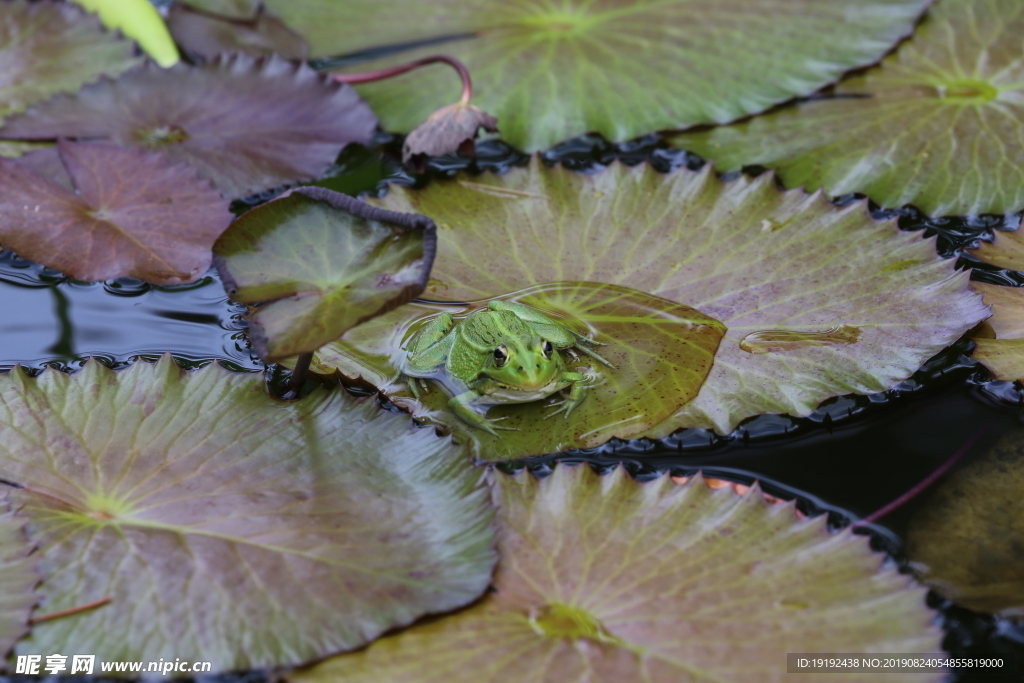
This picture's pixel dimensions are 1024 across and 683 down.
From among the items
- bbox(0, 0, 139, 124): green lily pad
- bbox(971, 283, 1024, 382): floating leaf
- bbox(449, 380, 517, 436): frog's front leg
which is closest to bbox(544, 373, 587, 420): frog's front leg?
bbox(449, 380, 517, 436): frog's front leg

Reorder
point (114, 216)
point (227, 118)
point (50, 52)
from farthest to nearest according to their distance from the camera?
point (50, 52)
point (227, 118)
point (114, 216)

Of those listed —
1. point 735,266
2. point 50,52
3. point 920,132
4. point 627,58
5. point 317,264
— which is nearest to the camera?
point 317,264

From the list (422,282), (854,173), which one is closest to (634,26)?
(854,173)

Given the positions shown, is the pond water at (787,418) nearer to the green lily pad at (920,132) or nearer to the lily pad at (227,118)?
the green lily pad at (920,132)

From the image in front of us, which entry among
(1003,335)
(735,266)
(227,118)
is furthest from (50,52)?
(1003,335)

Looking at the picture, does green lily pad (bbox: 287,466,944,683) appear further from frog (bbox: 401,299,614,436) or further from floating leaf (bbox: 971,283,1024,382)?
floating leaf (bbox: 971,283,1024,382)

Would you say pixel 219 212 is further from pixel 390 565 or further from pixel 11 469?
pixel 390 565

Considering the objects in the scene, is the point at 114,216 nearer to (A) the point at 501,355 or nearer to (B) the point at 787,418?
(A) the point at 501,355
